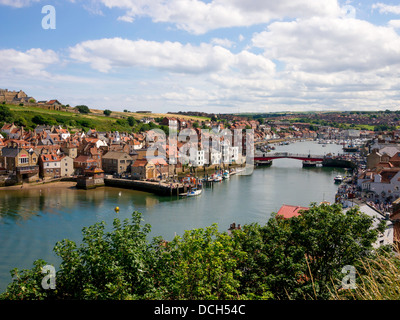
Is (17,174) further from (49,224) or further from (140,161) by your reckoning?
(49,224)

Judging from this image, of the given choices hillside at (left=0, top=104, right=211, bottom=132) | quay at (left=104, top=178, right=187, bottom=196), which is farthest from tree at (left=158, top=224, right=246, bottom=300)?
hillside at (left=0, top=104, right=211, bottom=132)

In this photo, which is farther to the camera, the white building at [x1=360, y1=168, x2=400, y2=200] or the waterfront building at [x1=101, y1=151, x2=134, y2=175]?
the waterfront building at [x1=101, y1=151, x2=134, y2=175]

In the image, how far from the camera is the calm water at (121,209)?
589 inches

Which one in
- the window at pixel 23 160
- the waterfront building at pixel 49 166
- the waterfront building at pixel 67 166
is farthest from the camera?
the waterfront building at pixel 67 166

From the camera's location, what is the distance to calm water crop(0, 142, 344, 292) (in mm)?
14961

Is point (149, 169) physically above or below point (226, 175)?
above

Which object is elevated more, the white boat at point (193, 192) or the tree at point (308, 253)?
the tree at point (308, 253)

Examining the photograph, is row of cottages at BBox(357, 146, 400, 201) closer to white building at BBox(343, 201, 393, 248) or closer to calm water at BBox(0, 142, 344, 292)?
calm water at BBox(0, 142, 344, 292)

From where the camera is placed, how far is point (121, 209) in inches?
856

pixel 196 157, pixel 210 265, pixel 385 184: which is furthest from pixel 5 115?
pixel 210 265

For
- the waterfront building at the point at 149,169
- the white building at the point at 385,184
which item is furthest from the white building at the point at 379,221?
the waterfront building at the point at 149,169

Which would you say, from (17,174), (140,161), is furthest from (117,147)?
(17,174)

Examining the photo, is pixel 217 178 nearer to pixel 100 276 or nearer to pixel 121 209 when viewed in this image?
pixel 121 209

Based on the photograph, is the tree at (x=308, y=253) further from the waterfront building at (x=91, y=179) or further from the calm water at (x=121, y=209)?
the waterfront building at (x=91, y=179)
